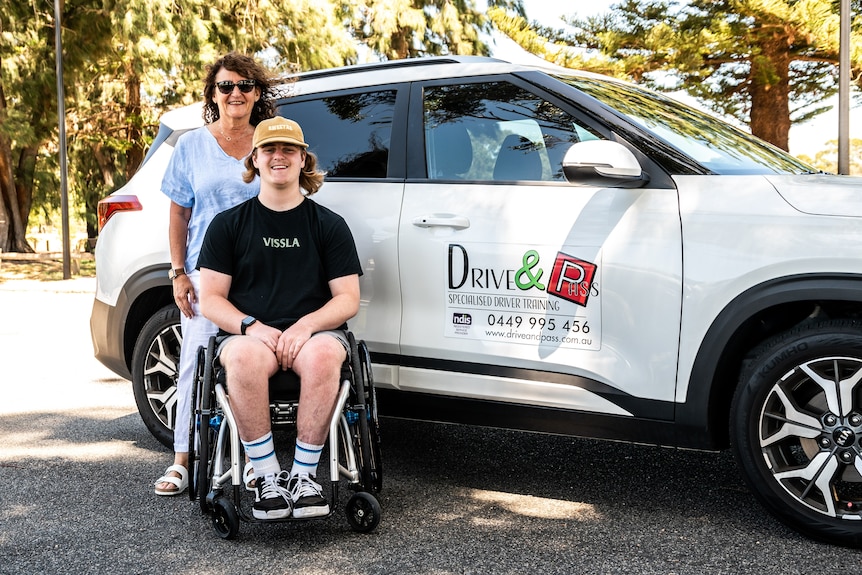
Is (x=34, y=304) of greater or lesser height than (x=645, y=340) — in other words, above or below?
below

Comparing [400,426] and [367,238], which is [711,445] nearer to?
[367,238]

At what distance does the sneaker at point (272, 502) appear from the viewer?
12.3ft

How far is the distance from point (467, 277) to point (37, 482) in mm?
2348

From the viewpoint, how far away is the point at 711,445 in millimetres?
3865

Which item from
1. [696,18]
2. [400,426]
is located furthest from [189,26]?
[400,426]

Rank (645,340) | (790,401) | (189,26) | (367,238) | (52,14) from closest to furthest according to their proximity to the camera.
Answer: (790,401)
(645,340)
(367,238)
(189,26)
(52,14)

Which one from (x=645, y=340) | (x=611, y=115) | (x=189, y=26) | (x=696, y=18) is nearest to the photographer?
(x=645, y=340)

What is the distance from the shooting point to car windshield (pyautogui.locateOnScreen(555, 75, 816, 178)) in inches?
161

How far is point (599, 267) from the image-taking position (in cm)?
391

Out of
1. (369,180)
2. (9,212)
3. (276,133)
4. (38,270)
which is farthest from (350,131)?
(9,212)

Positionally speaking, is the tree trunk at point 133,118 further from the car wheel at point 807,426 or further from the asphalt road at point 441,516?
the car wheel at point 807,426

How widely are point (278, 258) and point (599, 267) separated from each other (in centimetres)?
137

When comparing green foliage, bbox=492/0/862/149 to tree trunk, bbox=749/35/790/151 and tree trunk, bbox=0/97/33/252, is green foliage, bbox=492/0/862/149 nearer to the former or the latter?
tree trunk, bbox=749/35/790/151

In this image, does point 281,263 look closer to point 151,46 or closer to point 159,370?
point 159,370
